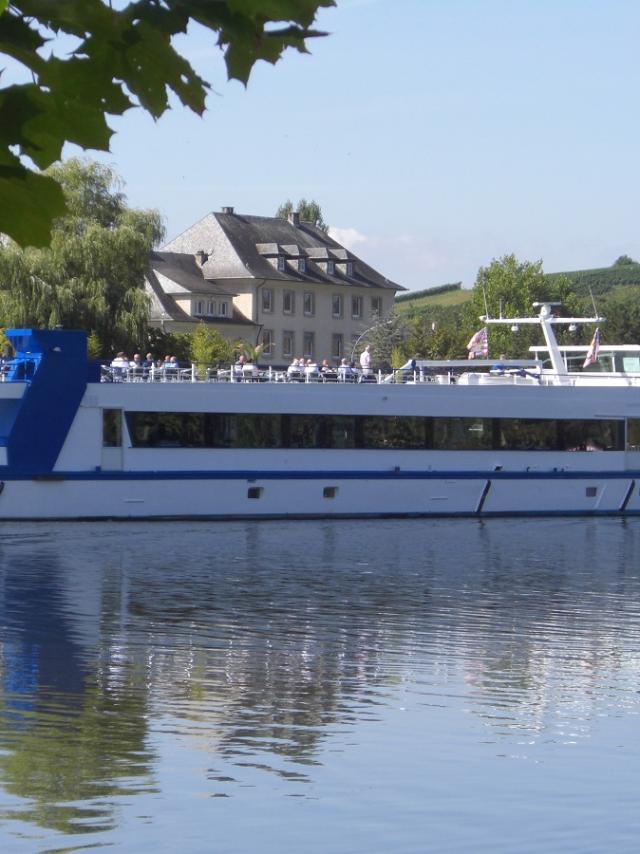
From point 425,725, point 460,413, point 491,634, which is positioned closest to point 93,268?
point 460,413

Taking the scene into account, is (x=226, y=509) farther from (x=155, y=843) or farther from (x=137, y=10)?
(x=137, y=10)

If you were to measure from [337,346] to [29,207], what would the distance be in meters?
79.8

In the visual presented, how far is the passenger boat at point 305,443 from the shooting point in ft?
92.1

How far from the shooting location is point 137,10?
3441 millimetres

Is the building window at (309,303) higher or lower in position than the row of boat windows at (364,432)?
higher

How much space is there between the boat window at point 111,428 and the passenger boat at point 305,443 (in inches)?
1.6

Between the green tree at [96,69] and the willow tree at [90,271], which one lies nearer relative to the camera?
the green tree at [96,69]

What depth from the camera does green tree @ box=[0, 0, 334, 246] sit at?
3.40m

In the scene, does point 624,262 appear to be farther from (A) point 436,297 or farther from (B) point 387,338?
(B) point 387,338

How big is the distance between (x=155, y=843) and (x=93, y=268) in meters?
45.3

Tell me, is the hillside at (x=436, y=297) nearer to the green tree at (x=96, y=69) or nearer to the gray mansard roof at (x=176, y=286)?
the gray mansard roof at (x=176, y=286)

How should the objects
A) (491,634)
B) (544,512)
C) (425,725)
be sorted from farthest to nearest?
1. (544,512)
2. (491,634)
3. (425,725)

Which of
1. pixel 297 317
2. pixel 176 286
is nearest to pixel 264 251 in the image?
pixel 297 317

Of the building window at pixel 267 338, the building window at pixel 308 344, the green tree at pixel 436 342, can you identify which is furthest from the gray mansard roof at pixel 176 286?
the green tree at pixel 436 342
